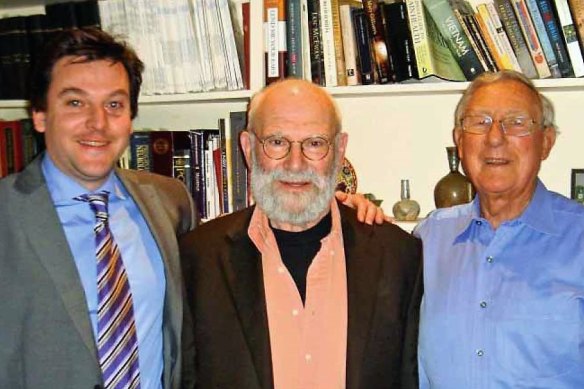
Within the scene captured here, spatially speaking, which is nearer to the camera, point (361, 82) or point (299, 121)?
point (299, 121)

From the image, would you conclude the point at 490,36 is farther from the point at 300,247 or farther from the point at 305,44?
the point at 300,247

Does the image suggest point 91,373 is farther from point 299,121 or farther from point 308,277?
point 299,121

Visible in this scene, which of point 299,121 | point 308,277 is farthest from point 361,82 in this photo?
point 308,277

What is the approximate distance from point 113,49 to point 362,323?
953 mm

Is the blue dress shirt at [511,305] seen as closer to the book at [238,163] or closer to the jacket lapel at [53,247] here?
the book at [238,163]

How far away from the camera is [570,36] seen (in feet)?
6.15

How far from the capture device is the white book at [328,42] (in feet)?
6.71

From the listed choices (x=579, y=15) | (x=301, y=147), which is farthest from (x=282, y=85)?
(x=579, y=15)

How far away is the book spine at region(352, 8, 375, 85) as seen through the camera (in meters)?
2.04

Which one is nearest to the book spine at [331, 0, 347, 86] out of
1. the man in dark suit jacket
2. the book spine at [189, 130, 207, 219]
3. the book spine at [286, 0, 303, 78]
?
the book spine at [286, 0, 303, 78]

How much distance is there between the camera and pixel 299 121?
1.72 metres

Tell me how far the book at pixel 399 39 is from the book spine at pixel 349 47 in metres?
0.11

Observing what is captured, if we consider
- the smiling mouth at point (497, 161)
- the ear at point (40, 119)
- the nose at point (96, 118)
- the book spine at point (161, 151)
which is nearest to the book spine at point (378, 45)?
the smiling mouth at point (497, 161)

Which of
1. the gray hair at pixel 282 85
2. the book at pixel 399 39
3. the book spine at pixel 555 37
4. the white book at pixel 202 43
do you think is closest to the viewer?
the gray hair at pixel 282 85
